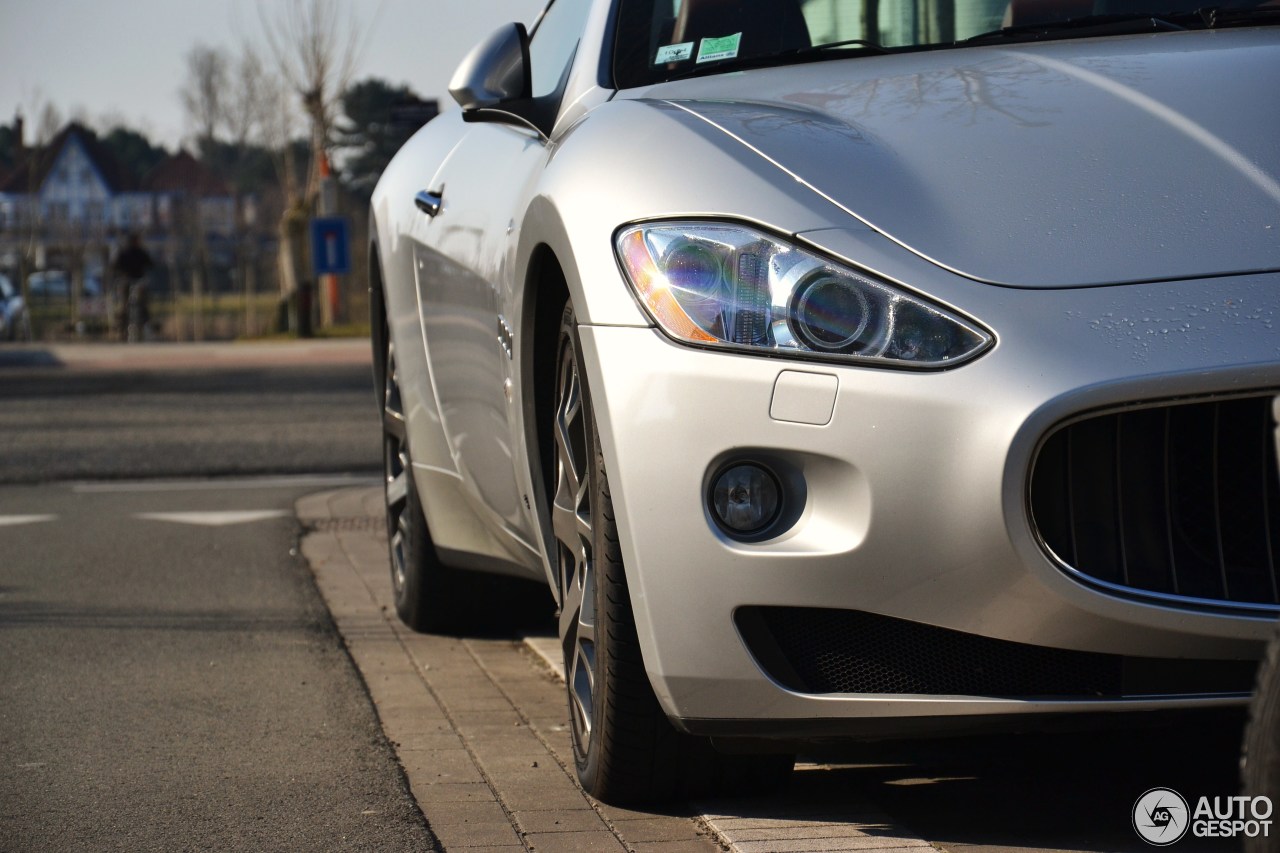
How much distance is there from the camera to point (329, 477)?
9.46 meters

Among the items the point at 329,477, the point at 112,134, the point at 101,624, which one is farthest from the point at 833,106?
the point at 112,134

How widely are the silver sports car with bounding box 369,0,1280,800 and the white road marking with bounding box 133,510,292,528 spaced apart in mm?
4545

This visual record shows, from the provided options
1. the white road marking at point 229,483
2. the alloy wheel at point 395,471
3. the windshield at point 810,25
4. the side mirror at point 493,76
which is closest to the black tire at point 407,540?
the alloy wheel at point 395,471

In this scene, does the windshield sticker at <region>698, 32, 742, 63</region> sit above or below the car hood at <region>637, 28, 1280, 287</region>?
above

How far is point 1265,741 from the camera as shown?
1858 millimetres

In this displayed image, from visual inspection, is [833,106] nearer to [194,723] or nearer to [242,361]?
[194,723]

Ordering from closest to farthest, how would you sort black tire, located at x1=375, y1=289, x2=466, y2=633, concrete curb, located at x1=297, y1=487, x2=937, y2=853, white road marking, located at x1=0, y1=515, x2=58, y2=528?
1. concrete curb, located at x1=297, y1=487, x2=937, y2=853
2. black tire, located at x1=375, y1=289, x2=466, y2=633
3. white road marking, located at x1=0, y1=515, x2=58, y2=528

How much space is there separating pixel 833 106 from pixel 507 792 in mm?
1386

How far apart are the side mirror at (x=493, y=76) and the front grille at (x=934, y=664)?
162 cm

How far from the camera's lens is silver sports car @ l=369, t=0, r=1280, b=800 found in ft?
8.12

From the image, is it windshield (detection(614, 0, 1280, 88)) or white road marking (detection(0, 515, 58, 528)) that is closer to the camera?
windshield (detection(614, 0, 1280, 88))

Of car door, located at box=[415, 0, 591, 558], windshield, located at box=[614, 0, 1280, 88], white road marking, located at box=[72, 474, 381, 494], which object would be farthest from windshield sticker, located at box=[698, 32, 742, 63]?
white road marking, located at box=[72, 474, 381, 494]

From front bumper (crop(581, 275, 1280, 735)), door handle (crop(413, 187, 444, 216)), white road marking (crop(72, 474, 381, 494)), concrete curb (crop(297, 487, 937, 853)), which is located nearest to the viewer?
front bumper (crop(581, 275, 1280, 735))

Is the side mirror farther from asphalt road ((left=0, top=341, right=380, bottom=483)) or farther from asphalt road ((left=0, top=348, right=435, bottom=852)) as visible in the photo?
asphalt road ((left=0, top=341, right=380, bottom=483))
